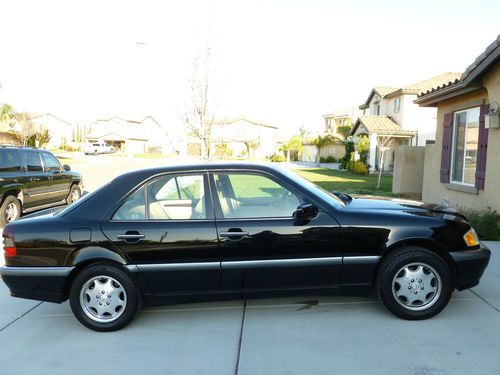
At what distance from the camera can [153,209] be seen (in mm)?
3928

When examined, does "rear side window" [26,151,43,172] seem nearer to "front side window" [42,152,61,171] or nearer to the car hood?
"front side window" [42,152,61,171]

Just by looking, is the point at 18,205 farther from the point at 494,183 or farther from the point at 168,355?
the point at 494,183

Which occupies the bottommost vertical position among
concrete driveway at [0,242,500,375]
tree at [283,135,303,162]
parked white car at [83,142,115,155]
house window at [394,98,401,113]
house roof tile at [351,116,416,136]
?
concrete driveway at [0,242,500,375]

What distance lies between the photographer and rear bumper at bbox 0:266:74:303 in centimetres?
377

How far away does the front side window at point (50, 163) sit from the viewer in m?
10.4

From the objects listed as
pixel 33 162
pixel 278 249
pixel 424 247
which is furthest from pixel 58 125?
pixel 424 247

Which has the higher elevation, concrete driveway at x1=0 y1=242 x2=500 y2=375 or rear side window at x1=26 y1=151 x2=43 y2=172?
rear side window at x1=26 y1=151 x2=43 y2=172

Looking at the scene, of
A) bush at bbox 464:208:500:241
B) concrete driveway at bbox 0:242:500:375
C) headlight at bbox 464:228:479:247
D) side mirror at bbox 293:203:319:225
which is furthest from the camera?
bush at bbox 464:208:500:241

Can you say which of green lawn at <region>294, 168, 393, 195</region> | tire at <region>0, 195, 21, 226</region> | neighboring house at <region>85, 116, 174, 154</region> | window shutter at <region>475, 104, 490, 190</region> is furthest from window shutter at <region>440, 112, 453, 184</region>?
neighboring house at <region>85, 116, 174, 154</region>

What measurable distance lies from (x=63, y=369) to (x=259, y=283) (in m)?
1.75

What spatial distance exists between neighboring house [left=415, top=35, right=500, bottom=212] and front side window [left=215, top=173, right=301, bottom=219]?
213 inches

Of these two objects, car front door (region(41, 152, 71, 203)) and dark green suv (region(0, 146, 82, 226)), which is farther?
car front door (region(41, 152, 71, 203))

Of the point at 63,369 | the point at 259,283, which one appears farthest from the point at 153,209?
the point at 63,369

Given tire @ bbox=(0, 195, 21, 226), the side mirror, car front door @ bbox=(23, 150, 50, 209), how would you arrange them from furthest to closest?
car front door @ bbox=(23, 150, 50, 209)
tire @ bbox=(0, 195, 21, 226)
the side mirror
